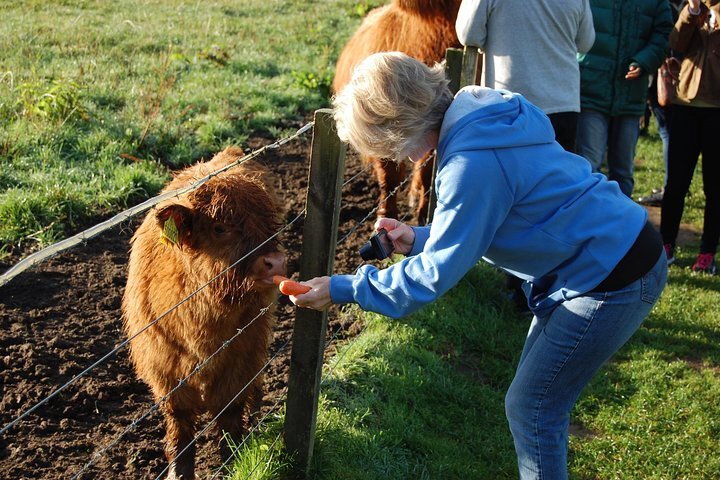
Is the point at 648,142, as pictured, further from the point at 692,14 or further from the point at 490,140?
the point at 490,140

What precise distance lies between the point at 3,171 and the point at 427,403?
4.24 metres

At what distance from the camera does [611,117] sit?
6176 millimetres

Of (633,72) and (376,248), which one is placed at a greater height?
(633,72)

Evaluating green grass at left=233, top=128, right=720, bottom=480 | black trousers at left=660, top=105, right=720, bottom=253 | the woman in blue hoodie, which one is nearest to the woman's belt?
the woman in blue hoodie

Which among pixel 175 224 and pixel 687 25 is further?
pixel 687 25

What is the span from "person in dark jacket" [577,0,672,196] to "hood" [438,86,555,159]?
11.5ft

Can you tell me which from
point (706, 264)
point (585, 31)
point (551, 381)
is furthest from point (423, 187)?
point (551, 381)

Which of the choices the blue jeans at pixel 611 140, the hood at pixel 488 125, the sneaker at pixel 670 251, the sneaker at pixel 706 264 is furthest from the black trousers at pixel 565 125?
the hood at pixel 488 125

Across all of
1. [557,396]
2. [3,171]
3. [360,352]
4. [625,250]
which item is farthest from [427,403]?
[3,171]

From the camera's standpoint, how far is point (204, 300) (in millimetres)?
3590

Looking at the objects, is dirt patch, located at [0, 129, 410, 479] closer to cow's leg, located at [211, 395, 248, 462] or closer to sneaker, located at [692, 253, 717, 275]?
cow's leg, located at [211, 395, 248, 462]

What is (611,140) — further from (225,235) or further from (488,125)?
(488,125)

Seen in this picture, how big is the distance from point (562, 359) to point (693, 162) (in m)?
4.26

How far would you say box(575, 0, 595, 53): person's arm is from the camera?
5.11 m
